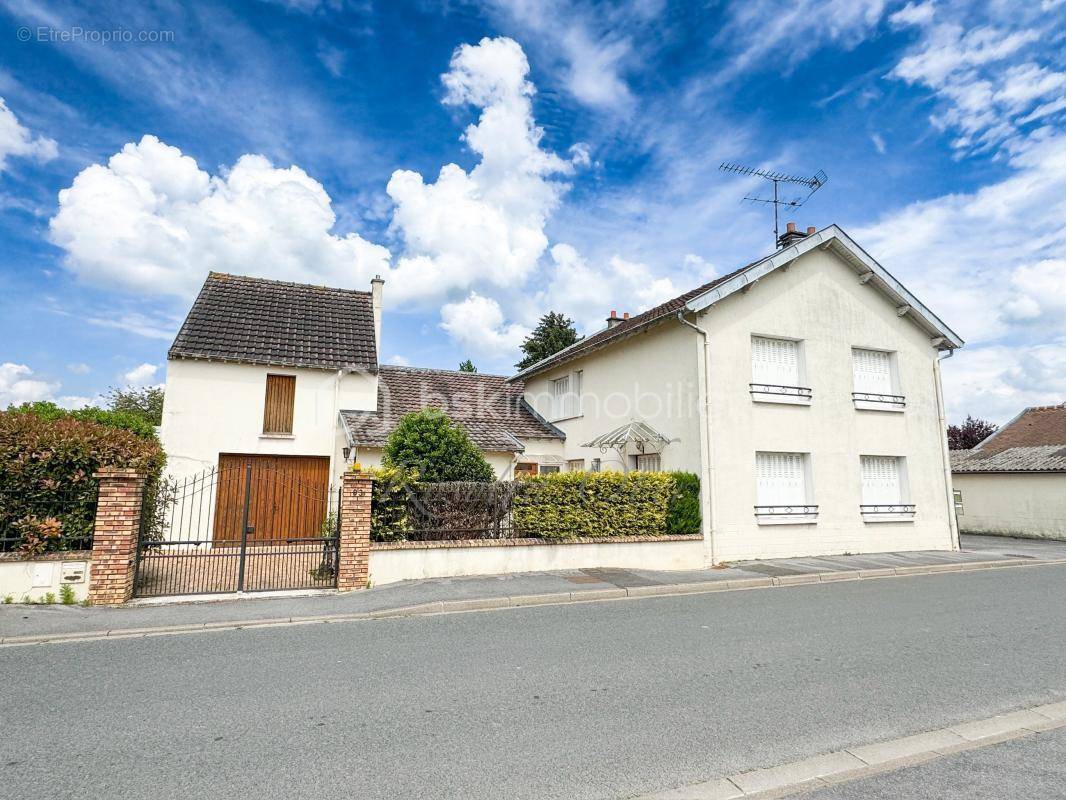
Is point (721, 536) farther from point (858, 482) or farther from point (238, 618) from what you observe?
point (238, 618)

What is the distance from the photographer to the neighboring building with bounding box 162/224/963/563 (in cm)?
1336

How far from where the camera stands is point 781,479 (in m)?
13.9

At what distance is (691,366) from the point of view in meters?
13.4

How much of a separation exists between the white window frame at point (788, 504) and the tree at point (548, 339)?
22.7 meters

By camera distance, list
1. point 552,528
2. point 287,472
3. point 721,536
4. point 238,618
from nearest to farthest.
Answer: point 238,618 < point 552,528 < point 721,536 < point 287,472

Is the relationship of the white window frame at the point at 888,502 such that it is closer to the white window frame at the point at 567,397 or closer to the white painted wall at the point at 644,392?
the white painted wall at the point at 644,392

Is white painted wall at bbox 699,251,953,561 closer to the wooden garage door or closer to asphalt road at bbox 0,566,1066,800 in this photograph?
asphalt road at bbox 0,566,1066,800

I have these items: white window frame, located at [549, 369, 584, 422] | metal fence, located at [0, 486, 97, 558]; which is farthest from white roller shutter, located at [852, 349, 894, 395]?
metal fence, located at [0, 486, 97, 558]

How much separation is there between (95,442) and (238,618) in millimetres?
3470

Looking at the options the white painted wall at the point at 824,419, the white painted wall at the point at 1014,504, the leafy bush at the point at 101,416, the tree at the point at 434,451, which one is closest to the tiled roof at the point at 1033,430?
the white painted wall at the point at 1014,504

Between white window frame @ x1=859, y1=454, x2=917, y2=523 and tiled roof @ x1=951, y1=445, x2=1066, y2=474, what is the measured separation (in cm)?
820

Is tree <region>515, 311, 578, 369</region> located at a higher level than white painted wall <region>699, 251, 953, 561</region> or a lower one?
higher

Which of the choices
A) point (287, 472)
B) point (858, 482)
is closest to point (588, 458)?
point (858, 482)

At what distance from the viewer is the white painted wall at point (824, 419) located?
13203 mm
